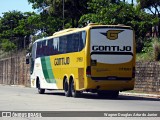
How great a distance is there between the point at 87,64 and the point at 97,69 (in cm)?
60

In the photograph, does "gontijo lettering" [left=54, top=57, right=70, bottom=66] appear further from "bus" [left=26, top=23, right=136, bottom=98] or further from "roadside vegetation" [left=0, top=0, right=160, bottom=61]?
"roadside vegetation" [left=0, top=0, right=160, bottom=61]

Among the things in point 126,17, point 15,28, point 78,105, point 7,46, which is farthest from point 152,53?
point 15,28

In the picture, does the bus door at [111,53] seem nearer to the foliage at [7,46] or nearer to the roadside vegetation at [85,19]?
the roadside vegetation at [85,19]

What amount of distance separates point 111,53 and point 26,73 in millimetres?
35793

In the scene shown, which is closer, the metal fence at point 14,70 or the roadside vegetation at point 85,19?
the roadside vegetation at point 85,19

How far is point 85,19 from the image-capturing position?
44.9m

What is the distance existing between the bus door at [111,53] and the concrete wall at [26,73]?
6.14 m

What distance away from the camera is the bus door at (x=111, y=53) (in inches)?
961

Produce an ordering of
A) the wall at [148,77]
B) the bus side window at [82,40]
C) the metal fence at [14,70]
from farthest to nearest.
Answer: the metal fence at [14,70], the wall at [148,77], the bus side window at [82,40]

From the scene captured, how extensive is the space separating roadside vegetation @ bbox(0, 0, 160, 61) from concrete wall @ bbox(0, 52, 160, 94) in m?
1.63

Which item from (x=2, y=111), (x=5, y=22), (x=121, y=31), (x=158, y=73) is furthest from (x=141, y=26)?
(x=5, y=22)

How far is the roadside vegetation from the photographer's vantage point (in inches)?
1502

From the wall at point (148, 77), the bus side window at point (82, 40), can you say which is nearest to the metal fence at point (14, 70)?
the wall at point (148, 77)

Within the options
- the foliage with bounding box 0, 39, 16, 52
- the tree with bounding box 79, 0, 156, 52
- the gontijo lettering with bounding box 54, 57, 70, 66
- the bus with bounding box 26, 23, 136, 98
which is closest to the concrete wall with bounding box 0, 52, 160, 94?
the bus with bounding box 26, 23, 136, 98
